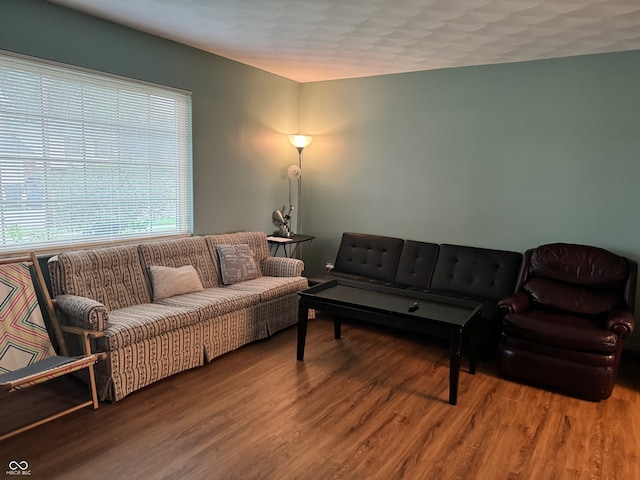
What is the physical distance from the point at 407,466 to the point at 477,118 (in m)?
3.32

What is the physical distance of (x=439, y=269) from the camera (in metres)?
4.48

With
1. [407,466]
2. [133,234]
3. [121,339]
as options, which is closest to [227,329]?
[121,339]

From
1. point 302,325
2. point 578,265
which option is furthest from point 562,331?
point 302,325

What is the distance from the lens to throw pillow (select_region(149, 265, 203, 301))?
12.1 feet

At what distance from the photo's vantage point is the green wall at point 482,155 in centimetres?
388

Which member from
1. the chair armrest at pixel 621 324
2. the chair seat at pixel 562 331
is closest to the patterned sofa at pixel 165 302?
the chair seat at pixel 562 331

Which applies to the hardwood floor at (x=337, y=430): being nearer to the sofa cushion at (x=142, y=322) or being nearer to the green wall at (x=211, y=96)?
the sofa cushion at (x=142, y=322)

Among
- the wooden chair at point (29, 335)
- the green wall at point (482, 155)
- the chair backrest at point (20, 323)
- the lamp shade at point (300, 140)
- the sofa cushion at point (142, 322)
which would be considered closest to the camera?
the wooden chair at point (29, 335)

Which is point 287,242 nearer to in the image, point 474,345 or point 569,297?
point 474,345

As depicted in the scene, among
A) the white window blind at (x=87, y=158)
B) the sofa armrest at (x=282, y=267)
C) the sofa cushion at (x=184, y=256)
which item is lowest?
the sofa armrest at (x=282, y=267)

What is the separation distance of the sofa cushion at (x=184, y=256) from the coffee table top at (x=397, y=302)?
1.04 meters

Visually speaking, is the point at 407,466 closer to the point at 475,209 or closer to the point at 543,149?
the point at 475,209

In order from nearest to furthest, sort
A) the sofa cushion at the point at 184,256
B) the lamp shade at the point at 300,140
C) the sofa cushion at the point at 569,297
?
the sofa cushion at the point at 569,297
the sofa cushion at the point at 184,256
the lamp shade at the point at 300,140

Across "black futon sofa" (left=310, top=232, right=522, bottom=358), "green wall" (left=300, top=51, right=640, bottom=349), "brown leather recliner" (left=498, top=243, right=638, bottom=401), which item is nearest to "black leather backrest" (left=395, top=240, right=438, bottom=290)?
"black futon sofa" (left=310, top=232, right=522, bottom=358)
